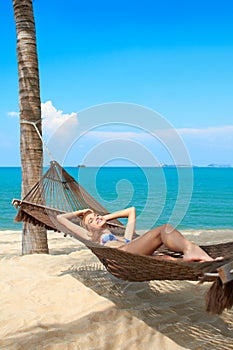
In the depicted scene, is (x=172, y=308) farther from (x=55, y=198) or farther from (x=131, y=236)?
(x=55, y=198)

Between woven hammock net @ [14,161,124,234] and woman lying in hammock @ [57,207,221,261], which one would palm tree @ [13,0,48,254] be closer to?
woven hammock net @ [14,161,124,234]

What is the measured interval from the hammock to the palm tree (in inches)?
12.6

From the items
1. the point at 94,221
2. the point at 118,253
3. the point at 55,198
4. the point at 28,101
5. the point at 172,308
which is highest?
the point at 28,101

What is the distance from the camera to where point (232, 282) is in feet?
5.56

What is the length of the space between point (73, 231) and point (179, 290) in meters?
0.81

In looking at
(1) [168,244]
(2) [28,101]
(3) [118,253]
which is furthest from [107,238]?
(2) [28,101]

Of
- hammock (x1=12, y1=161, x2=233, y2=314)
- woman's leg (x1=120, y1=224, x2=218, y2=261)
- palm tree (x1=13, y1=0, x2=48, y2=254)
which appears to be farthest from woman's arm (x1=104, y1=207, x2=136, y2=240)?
palm tree (x1=13, y1=0, x2=48, y2=254)

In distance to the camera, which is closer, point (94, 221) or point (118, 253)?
point (118, 253)

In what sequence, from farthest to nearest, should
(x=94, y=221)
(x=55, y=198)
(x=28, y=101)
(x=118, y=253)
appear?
(x=28, y=101), (x=55, y=198), (x=94, y=221), (x=118, y=253)

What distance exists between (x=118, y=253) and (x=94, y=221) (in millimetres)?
874

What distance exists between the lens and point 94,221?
293 centimetres

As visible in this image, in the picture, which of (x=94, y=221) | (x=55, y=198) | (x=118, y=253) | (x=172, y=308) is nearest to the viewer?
(x=118, y=253)

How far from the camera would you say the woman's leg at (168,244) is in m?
2.26

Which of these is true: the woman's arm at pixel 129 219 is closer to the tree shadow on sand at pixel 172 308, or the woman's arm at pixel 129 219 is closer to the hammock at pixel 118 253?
the hammock at pixel 118 253
